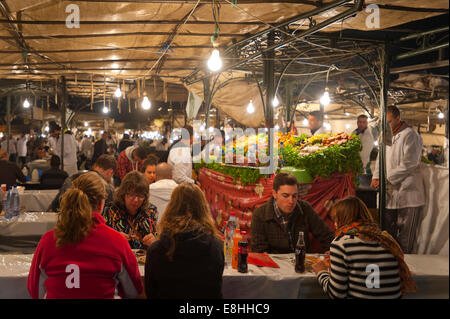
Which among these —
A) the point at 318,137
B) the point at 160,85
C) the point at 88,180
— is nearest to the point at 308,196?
the point at 318,137

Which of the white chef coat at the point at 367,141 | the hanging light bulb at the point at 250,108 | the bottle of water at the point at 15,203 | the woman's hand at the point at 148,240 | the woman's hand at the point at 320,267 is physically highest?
the hanging light bulb at the point at 250,108

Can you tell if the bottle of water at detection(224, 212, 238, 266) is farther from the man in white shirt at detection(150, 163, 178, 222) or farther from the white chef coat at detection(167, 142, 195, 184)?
the white chef coat at detection(167, 142, 195, 184)

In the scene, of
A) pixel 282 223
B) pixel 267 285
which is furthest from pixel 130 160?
pixel 267 285

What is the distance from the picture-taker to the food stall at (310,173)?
5.80 meters

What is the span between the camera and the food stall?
5.80 m

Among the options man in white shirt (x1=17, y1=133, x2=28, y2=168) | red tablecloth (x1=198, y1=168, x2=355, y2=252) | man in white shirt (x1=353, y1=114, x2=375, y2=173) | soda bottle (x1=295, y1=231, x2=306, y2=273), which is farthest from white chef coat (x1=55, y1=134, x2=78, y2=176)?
soda bottle (x1=295, y1=231, x2=306, y2=273)

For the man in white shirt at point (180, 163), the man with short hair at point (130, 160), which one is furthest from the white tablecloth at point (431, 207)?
the man with short hair at point (130, 160)

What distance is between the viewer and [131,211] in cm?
399

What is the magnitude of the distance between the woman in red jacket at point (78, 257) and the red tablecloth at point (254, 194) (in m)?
2.55

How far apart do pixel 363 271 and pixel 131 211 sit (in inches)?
92.5

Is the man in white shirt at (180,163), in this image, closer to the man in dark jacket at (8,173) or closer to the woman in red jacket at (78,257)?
the man in dark jacket at (8,173)

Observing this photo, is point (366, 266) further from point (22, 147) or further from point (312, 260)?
point (22, 147)

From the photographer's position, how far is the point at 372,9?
17.3 feet

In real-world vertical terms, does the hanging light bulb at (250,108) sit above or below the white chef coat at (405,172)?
above
